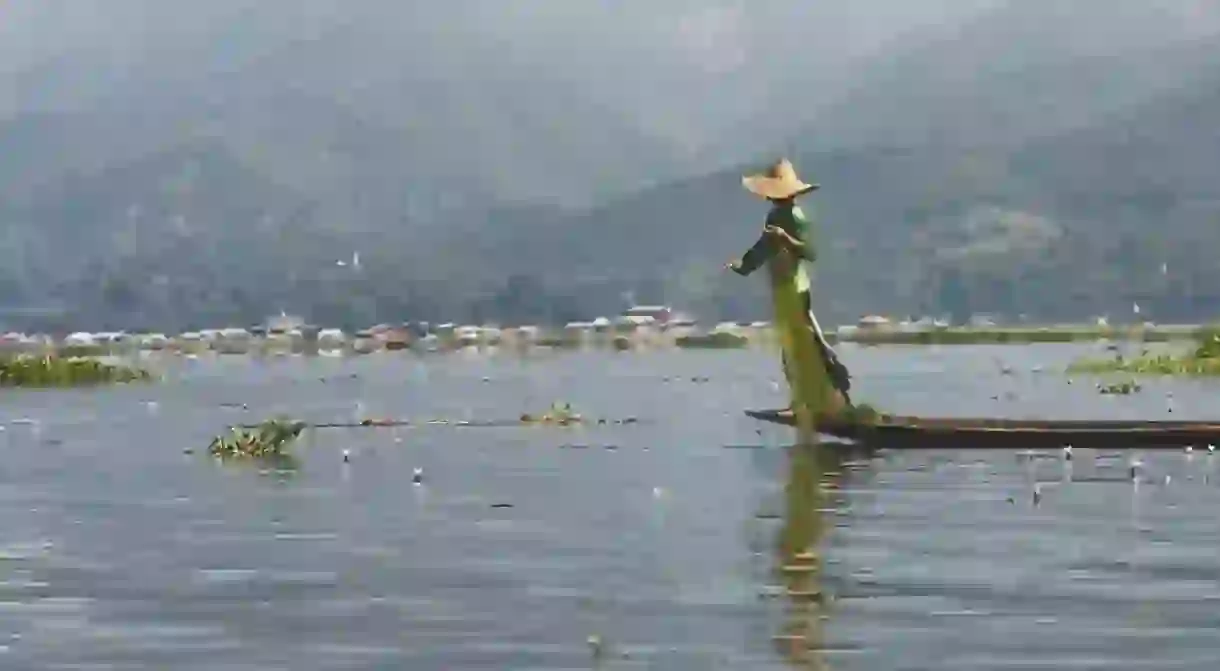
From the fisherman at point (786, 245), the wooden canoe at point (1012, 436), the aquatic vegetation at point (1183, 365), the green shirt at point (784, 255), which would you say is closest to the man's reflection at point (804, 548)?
the wooden canoe at point (1012, 436)

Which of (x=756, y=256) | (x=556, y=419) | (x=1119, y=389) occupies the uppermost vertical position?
(x=756, y=256)

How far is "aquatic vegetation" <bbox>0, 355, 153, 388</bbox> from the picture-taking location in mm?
119250

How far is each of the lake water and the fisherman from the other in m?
2.36

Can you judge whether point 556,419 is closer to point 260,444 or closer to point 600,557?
point 260,444

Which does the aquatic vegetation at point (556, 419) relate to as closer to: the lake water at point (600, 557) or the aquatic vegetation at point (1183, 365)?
the lake water at point (600, 557)

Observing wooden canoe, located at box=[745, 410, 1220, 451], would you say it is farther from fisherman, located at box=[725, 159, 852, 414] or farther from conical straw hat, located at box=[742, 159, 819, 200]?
conical straw hat, located at box=[742, 159, 819, 200]

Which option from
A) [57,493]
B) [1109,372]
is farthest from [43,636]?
[1109,372]

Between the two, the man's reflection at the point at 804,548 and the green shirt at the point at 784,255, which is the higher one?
the green shirt at the point at 784,255

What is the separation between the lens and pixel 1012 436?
5059 cm

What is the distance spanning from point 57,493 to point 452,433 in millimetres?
21718

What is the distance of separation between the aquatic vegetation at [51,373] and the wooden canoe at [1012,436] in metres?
73.1

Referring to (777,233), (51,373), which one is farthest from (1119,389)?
(51,373)

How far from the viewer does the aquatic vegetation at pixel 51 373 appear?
119250 mm

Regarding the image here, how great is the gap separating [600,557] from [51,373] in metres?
91.4
